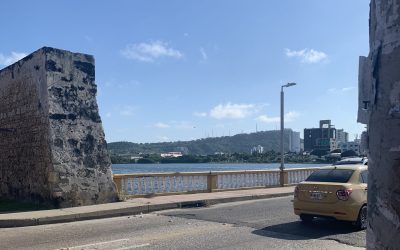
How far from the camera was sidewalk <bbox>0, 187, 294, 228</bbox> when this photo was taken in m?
11.4

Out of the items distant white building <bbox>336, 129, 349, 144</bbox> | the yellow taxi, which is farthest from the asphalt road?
distant white building <bbox>336, 129, 349, 144</bbox>

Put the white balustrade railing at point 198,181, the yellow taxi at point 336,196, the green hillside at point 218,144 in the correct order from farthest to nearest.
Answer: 1. the green hillside at point 218,144
2. the white balustrade railing at point 198,181
3. the yellow taxi at point 336,196

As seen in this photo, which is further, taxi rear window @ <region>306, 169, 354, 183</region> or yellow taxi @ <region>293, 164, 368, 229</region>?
taxi rear window @ <region>306, 169, 354, 183</region>

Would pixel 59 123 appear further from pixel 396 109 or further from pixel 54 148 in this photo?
pixel 396 109

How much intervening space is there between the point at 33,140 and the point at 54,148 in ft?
4.87

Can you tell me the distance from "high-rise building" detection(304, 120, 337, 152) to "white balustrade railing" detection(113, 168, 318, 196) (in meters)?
14.6

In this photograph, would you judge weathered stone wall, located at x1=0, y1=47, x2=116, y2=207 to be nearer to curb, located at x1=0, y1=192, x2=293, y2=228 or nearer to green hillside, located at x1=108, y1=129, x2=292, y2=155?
curb, located at x1=0, y1=192, x2=293, y2=228

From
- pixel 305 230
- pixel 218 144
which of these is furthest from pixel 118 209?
pixel 218 144

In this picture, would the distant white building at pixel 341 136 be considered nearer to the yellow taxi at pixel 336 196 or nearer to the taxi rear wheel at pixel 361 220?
the yellow taxi at pixel 336 196

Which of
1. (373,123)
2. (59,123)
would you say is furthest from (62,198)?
(373,123)

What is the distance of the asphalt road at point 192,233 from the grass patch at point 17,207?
2.42 m

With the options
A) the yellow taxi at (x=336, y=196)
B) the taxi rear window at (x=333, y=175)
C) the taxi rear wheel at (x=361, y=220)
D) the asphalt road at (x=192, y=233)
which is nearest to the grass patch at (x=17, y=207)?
the asphalt road at (x=192, y=233)

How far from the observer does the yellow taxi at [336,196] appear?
9.90 m

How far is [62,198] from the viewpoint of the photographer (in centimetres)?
1356
